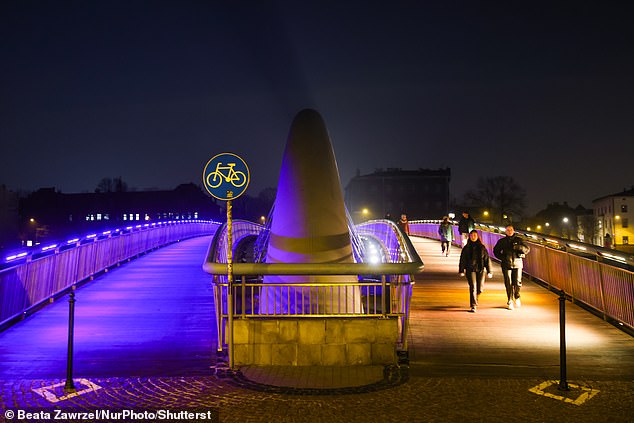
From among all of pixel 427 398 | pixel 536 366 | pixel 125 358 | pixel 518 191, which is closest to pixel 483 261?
pixel 536 366

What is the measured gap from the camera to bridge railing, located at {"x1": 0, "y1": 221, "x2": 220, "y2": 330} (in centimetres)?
1117

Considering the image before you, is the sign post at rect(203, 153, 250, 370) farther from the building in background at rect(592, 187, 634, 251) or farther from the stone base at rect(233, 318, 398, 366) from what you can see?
the building in background at rect(592, 187, 634, 251)

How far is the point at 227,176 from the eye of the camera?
8688 mm

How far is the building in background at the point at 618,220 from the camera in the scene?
10794 centimetres

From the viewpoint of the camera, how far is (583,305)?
12.8 metres

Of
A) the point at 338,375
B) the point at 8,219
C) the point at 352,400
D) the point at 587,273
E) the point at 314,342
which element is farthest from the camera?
the point at 8,219

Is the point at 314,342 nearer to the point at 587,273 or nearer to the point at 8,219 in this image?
the point at 587,273

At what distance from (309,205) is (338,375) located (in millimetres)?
7415

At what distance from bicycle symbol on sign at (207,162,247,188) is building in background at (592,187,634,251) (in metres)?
109

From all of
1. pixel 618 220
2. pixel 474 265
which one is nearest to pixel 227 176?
pixel 474 265

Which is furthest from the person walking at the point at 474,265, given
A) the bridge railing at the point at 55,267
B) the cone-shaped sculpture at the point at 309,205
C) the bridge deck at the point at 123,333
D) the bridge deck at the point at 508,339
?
the bridge railing at the point at 55,267

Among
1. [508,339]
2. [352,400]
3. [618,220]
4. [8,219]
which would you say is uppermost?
[8,219]

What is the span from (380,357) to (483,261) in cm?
484

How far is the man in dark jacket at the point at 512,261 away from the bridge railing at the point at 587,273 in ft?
3.33
